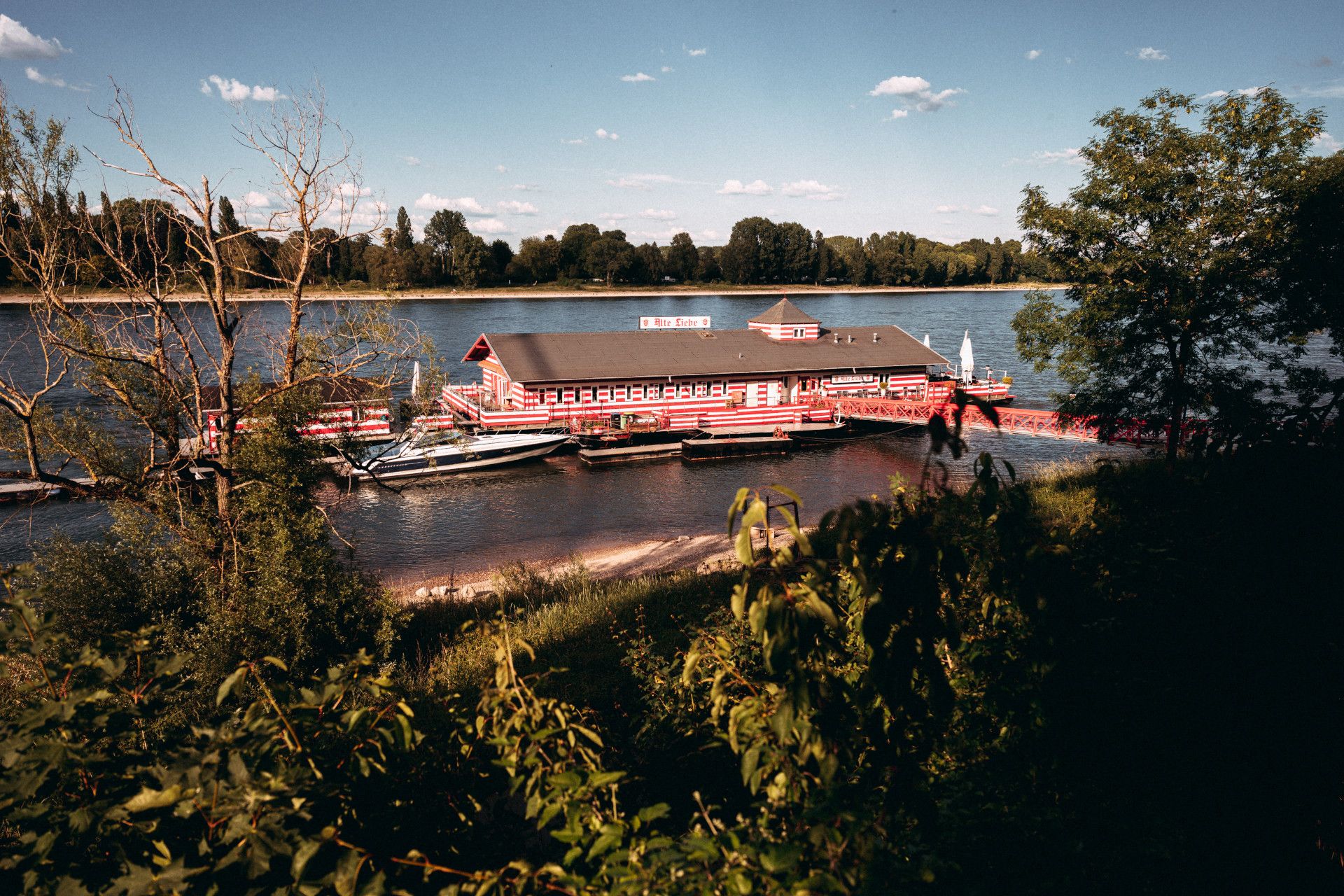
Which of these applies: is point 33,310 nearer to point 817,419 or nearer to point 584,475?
point 584,475

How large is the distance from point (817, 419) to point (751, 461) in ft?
17.5

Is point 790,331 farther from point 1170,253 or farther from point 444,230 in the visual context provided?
point 444,230

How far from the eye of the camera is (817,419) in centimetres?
3931

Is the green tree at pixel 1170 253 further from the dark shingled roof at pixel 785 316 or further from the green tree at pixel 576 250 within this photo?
the green tree at pixel 576 250

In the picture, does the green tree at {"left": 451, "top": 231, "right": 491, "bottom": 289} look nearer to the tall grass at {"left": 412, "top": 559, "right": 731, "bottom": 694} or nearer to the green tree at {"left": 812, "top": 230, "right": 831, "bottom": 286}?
the green tree at {"left": 812, "top": 230, "right": 831, "bottom": 286}

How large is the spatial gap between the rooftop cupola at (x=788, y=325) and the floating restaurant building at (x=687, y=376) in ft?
0.19

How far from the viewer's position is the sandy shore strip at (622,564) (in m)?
18.6

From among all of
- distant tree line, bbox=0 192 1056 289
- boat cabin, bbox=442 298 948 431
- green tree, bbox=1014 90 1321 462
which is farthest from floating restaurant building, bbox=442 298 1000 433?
distant tree line, bbox=0 192 1056 289

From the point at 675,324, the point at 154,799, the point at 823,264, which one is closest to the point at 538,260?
the point at 823,264

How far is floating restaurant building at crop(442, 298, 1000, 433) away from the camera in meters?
37.2

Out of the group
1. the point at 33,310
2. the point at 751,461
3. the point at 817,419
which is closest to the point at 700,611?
the point at 33,310

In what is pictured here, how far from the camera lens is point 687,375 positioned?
127 ft

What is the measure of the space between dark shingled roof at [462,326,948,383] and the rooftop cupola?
1.58 ft

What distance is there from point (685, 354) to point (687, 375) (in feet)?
6.56
